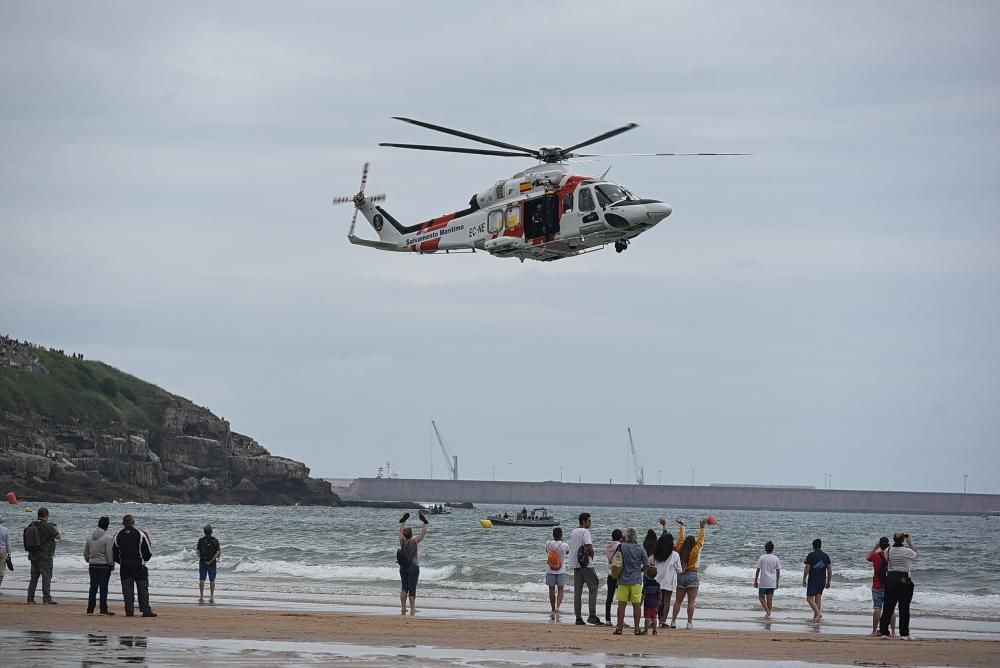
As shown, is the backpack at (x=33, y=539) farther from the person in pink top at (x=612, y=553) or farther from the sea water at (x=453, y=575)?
the person in pink top at (x=612, y=553)

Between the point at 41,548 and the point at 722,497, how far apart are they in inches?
6784

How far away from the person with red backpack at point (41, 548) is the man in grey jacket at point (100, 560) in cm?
159

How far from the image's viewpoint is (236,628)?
63.9 feet

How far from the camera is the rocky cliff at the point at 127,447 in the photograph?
144 meters

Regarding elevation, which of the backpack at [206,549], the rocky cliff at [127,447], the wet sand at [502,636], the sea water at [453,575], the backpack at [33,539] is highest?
the rocky cliff at [127,447]

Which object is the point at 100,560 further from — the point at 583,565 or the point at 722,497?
the point at 722,497

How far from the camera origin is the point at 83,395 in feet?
556

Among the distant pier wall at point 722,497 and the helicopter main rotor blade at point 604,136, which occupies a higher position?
the helicopter main rotor blade at point 604,136

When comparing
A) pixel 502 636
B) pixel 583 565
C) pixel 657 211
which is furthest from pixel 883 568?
pixel 657 211

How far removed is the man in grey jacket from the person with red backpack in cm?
159

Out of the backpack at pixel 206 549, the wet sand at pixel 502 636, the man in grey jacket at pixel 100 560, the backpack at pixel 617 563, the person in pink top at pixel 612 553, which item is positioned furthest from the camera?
the backpack at pixel 206 549

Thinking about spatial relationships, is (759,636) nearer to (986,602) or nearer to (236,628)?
(236,628)

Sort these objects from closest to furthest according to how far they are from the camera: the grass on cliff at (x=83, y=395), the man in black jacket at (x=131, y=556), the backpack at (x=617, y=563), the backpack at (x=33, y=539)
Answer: the backpack at (x=617, y=563) < the man in black jacket at (x=131, y=556) < the backpack at (x=33, y=539) < the grass on cliff at (x=83, y=395)

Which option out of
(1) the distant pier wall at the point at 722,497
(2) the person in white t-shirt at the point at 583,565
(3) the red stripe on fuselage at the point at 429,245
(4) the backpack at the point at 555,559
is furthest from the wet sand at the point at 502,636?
(1) the distant pier wall at the point at 722,497
